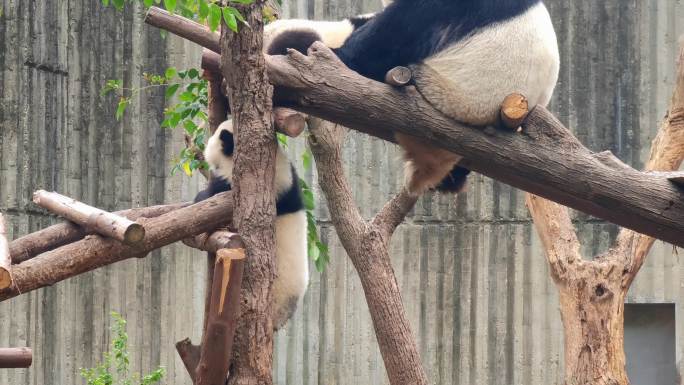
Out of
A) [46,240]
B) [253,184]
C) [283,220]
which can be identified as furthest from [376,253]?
[46,240]

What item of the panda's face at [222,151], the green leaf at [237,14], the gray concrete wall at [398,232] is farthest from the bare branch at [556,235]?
the green leaf at [237,14]

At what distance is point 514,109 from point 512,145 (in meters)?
0.14

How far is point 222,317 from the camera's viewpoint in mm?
3238

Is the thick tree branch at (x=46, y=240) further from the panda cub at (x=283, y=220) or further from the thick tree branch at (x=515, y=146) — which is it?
the thick tree branch at (x=515, y=146)

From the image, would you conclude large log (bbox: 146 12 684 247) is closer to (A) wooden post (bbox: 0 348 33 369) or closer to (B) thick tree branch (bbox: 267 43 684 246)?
(B) thick tree branch (bbox: 267 43 684 246)

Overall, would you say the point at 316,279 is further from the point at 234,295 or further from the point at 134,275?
the point at 234,295

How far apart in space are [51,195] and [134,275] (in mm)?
4017

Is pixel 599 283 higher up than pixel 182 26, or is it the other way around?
pixel 182 26

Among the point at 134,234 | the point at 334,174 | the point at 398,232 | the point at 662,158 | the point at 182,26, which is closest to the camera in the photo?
the point at 134,234

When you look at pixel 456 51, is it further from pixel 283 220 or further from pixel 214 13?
pixel 214 13

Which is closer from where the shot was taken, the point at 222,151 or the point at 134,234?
the point at 134,234

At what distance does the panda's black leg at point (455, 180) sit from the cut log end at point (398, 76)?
0.86 metres

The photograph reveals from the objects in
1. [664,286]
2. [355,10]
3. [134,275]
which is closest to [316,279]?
[134,275]

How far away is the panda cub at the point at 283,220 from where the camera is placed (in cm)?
429
